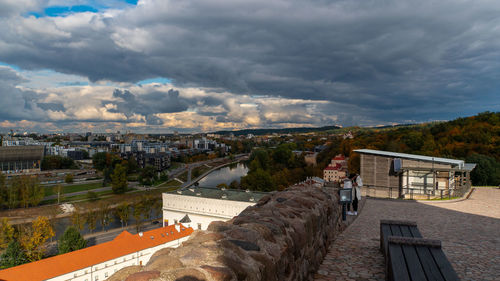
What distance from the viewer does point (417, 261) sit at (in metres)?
2.52

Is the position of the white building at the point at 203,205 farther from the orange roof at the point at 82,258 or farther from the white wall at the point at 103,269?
the white wall at the point at 103,269

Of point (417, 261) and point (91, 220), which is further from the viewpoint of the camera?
point (91, 220)

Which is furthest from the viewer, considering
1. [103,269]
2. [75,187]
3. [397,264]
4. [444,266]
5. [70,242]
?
[75,187]

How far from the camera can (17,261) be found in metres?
24.8

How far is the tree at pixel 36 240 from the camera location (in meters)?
26.5

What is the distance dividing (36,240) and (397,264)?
34748mm

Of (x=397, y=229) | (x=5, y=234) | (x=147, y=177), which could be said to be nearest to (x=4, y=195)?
(x=5, y=234)

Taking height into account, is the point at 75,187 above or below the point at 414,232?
below

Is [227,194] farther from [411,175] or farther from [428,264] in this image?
[428,264]

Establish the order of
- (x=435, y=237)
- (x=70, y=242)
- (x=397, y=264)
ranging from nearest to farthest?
1. (x=397, y=264)
2. (x=435, y=237)
3. (x=70, y=242)

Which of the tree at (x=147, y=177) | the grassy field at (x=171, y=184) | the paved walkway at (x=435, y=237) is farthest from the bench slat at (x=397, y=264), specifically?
the grassy field at (x=171, y=184)

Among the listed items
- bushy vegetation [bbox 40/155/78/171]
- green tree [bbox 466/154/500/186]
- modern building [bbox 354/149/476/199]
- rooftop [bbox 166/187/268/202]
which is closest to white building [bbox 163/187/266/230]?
rooftop [bbox 166/187/268/202]

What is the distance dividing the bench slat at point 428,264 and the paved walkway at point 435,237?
76cm

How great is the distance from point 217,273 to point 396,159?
43.6ft
